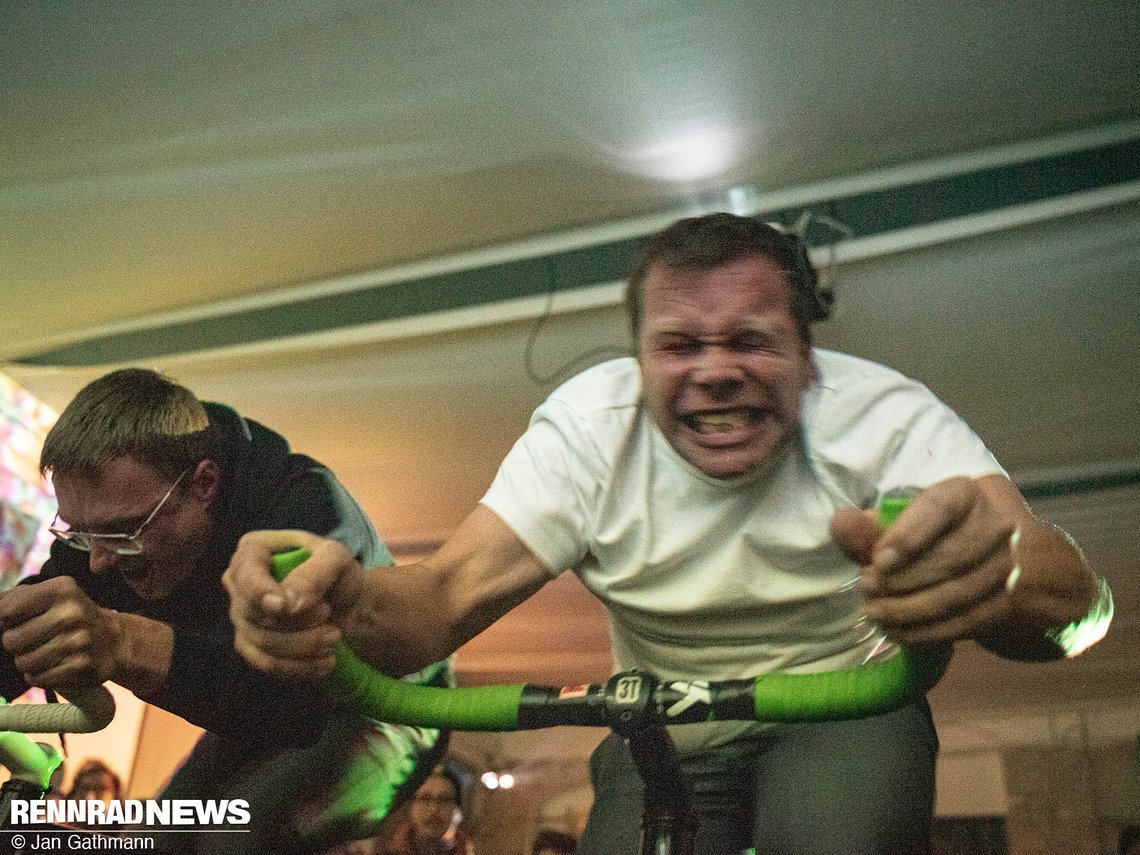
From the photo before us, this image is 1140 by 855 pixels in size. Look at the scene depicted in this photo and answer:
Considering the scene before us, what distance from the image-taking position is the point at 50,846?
4.46ft

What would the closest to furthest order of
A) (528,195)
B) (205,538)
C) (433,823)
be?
(205,538) → (528,195) → (433,823)

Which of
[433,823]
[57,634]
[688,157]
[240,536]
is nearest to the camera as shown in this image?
[57,634]

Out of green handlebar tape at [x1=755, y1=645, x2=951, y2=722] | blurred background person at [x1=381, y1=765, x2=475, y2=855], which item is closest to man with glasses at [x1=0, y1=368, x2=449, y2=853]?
green handlebar tape at [x1=755, y1=645, x2=951, y2=722]

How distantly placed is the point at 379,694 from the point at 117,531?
42.3 inches

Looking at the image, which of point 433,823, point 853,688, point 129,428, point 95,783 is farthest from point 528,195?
point 95,783

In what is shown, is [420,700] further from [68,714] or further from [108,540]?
[108,540]

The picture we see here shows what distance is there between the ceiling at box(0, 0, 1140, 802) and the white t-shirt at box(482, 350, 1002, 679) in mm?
1392

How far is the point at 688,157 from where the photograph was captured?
3.10 meters

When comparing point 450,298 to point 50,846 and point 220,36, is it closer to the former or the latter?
point 220,36

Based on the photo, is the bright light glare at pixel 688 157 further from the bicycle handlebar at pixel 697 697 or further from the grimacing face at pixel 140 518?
the bicycle handlebar at pixel 697 697

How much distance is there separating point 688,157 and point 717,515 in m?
1.88

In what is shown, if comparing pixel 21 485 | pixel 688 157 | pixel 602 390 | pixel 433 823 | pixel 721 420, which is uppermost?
pixel 688 157

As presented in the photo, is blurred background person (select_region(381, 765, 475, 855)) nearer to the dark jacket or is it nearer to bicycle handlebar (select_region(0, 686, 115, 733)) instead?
the dark jacket

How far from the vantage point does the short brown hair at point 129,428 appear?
1.94m
